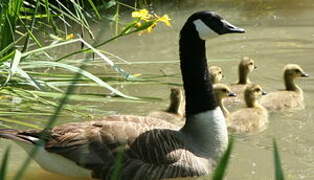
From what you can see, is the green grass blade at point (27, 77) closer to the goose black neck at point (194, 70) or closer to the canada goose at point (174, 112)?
the goose black neck at point (194, 70)

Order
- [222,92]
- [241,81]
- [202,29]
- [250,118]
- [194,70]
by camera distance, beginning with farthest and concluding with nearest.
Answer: [241,81] → [222,92] → [250,118] → [194,70] → [202,29]

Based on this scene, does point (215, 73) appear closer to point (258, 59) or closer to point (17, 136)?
point (258, 59)

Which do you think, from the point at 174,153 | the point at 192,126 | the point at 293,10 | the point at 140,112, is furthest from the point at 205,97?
the point at 293,10

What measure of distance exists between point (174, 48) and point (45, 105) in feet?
12.1

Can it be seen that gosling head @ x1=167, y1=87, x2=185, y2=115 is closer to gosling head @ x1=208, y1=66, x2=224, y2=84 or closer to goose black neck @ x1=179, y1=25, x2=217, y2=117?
gosling head @ x1=208, y1=66, x2=224, y2=84

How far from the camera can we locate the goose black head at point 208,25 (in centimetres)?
568

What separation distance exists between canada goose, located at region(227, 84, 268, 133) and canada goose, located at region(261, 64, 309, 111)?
0.19 metres

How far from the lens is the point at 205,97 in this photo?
5703mm

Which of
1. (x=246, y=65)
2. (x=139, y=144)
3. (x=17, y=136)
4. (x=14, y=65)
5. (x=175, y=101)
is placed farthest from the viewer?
(x=246, y=65)

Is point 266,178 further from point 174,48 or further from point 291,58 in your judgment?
point 174,48

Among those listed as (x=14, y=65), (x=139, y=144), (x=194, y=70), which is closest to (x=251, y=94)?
(x=194, y=70)

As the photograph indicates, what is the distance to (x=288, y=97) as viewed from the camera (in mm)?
7230

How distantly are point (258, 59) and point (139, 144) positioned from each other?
3.92 m

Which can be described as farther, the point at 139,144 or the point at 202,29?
the point at 202,29
